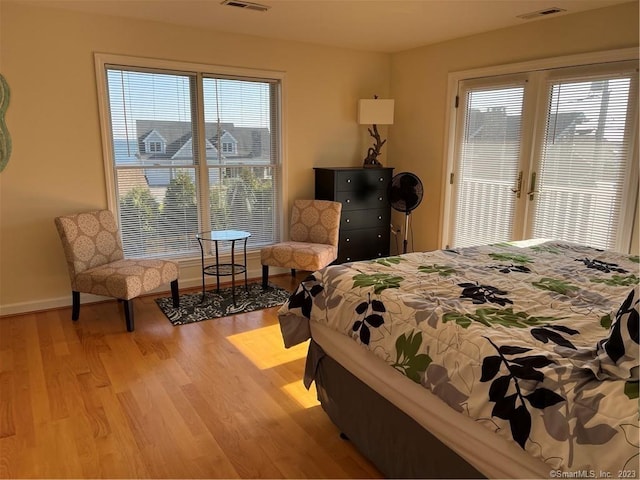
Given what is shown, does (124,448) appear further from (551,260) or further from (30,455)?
(551,260)

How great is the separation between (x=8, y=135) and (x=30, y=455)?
2526 millimetres

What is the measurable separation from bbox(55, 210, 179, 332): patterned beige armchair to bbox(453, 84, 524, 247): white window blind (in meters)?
2.90

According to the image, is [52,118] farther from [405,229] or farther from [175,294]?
[405,229]

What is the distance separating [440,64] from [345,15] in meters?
1.41

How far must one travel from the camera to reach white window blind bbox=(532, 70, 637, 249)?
3.39 metres

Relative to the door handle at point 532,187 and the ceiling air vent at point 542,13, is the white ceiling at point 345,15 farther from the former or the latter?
the door handle at point 532,187

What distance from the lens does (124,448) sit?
209cm

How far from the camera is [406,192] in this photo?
15.3 feet

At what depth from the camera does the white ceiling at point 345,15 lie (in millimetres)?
3328

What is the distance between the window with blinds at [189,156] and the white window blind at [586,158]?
2573 mm

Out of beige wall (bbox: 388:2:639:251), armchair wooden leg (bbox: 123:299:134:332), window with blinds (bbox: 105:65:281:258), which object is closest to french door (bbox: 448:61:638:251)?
beige wall (bbox: 388:2:639:251)

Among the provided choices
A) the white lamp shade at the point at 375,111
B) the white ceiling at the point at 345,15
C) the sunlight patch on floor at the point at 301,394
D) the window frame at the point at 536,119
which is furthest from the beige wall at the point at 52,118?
the sunlight patch on floor at the point at 301,394

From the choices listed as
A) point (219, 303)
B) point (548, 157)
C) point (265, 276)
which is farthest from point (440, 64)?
point (219, 303)

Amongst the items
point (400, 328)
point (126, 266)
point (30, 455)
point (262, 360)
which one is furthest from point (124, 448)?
point (126, 266)
